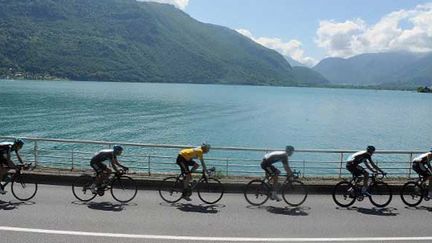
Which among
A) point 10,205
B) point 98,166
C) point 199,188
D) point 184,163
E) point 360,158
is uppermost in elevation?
point 360,158

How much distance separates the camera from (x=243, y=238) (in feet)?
28.7

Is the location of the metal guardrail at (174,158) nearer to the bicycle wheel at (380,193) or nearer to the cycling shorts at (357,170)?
the cycling shorts at (357,170)

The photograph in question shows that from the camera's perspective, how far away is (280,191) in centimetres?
1207

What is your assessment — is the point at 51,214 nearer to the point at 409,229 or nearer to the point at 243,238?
the point at 243,238

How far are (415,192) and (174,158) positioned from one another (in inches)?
299

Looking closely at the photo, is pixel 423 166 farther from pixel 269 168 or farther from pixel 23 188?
pixel 23 188

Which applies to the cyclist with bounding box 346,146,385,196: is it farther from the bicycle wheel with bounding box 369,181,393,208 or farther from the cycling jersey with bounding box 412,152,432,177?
the cycling jersey with bounding box 412,152,432,177

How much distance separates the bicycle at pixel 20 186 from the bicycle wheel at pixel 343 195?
7974mm

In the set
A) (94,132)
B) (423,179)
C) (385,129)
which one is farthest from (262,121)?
(423,179)

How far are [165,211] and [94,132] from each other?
43147mm

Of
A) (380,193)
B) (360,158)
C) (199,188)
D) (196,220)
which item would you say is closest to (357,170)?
(360,158)

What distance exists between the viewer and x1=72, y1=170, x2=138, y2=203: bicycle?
11773mm

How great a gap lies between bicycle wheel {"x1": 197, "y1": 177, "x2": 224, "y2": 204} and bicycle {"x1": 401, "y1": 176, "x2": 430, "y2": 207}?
16.4ft

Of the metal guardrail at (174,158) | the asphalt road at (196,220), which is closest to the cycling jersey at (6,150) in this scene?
the asphalt road at (196,220)
